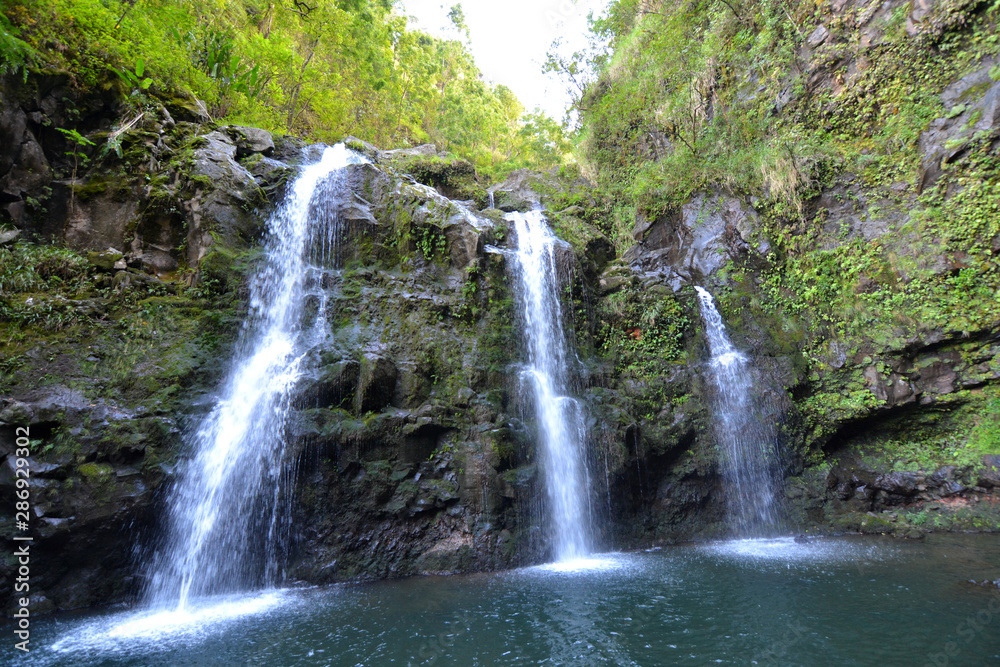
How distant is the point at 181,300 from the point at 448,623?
6610mm

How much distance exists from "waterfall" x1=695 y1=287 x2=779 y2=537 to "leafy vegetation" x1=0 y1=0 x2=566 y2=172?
42.1 feet

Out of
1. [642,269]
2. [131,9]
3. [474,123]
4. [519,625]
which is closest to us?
[519,625]

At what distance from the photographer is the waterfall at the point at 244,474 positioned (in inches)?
231

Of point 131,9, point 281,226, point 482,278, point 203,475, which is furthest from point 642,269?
point 131,9

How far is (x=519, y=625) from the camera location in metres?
4.61

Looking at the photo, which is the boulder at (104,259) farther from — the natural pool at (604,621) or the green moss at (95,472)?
the natural pool at (604,621)

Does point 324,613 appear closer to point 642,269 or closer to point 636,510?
point 636,510

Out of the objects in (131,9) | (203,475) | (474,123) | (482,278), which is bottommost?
(203,475)

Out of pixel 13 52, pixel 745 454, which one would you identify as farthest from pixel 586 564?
pixel 13 52

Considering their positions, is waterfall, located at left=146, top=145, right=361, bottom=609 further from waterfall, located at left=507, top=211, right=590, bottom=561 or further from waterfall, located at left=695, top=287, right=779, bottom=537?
waterfall, located at left=695, top=287, right=779, bottom=537

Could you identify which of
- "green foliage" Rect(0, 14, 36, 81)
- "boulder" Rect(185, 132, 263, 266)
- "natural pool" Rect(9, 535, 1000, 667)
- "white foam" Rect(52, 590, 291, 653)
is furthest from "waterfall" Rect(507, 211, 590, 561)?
"green foliage" Rect(0, 14, 36, 81)

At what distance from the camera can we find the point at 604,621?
4629mm

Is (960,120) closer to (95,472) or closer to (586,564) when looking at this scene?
(586,564)

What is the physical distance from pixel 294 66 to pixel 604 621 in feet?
57.3
